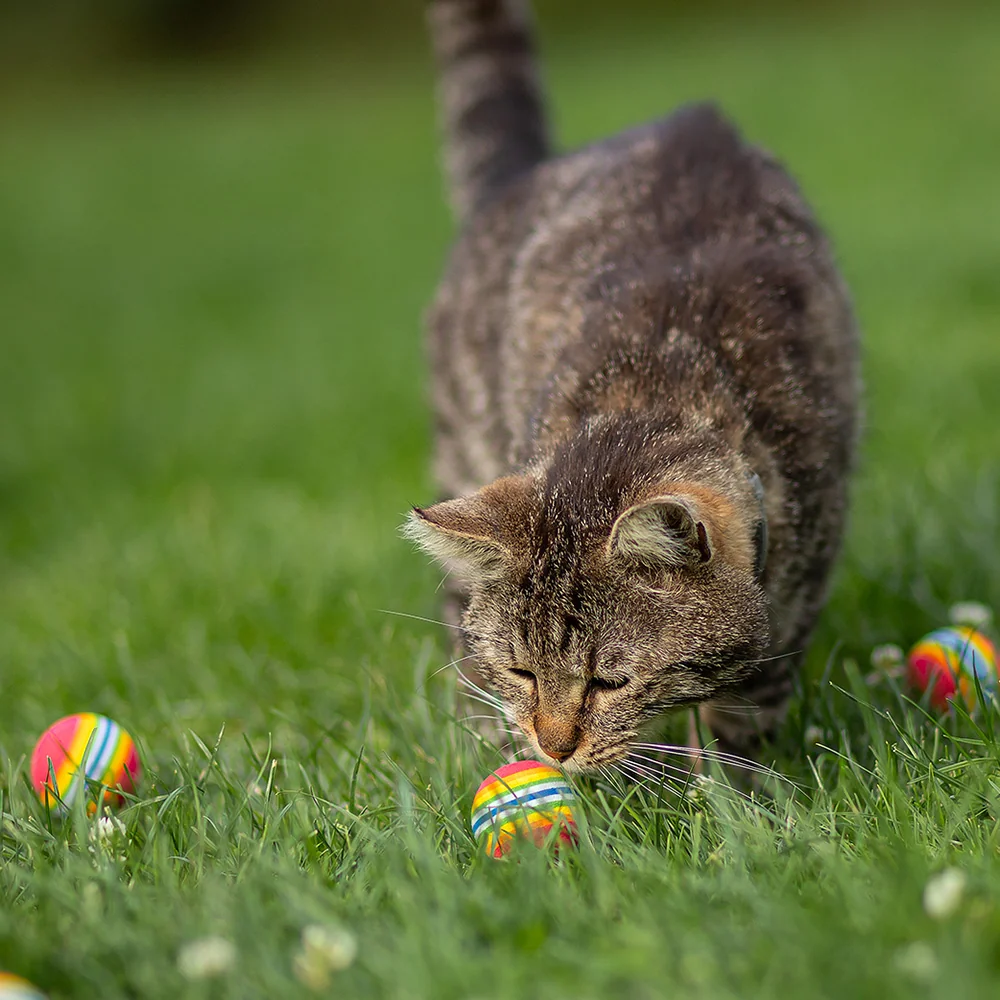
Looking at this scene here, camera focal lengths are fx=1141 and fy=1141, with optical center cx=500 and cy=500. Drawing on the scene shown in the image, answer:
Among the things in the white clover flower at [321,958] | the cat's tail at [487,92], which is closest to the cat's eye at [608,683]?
the white clover flower at [321,958]

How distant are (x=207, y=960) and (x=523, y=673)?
34.3 inches

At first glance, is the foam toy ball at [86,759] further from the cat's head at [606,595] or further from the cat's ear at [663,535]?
the cat's ear at [663,535]

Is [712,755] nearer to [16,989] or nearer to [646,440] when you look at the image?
[646,440]

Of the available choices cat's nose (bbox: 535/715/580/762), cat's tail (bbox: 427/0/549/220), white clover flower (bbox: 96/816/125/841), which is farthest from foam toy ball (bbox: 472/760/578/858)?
cat's tail (bbox: 427/0/549/220)

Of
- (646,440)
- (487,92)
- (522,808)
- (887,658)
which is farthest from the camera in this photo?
(487,92)

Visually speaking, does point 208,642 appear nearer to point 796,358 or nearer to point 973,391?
point 796,358

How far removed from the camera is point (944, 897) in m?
1.31

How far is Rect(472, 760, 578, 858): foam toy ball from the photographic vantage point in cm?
174

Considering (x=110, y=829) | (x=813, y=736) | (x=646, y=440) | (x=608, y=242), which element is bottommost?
(x=813, y=736)

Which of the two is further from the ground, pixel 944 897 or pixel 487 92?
pixel 487 92

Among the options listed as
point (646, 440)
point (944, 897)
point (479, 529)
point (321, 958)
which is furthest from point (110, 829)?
point (944, 897)

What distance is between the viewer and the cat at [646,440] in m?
1.94

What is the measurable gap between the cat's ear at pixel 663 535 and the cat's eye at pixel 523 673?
0.30 meters

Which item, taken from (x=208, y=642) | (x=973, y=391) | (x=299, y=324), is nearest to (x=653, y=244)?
(x=208, y=642)
